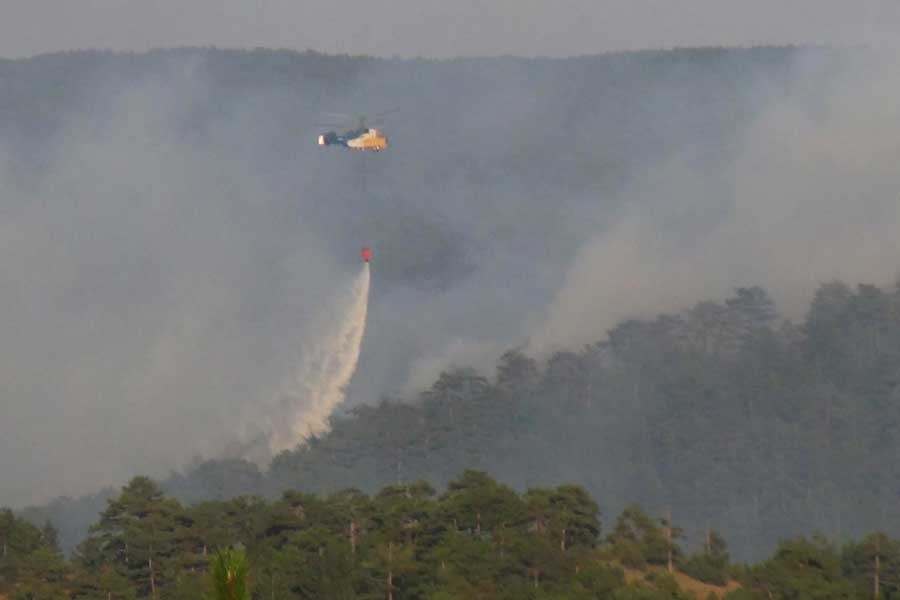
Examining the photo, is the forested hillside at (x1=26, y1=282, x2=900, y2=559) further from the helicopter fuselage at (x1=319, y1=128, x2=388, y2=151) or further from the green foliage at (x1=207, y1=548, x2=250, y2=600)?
the green foliage at (x1=207, y1=548, x2=250, y2=600)

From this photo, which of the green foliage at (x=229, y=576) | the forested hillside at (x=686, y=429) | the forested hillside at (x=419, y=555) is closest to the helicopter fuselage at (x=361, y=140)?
the forested hillside at (x=686, y=429)

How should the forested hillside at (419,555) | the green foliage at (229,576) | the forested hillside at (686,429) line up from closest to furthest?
the green foliage at (229,576) < the forested hillside at (419,555) < the forested hillside at (686,429)

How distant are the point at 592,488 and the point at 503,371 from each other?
21.0 meters

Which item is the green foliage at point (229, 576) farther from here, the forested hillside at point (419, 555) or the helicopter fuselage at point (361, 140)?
the helicopter fuselage at point (361, 140)

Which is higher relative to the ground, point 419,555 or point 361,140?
point 361,140

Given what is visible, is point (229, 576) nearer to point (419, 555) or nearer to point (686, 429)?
point (419, 555)

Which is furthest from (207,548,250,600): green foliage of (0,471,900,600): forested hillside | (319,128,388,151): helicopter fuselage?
(319,128,388,151): helicopter fuselage

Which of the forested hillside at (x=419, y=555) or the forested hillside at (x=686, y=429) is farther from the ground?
the forested hillside at (x=686, y=429)

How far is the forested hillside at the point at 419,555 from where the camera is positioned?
72875mm

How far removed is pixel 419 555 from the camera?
7731cm

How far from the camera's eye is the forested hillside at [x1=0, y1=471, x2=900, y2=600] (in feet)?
239

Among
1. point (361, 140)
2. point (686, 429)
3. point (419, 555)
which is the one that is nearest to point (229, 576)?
point (419, 555)

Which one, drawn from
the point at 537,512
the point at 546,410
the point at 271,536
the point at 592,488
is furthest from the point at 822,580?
the point at 546,410

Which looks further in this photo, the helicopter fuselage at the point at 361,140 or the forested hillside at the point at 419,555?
the helicopter fuselage at the point at 361,140
